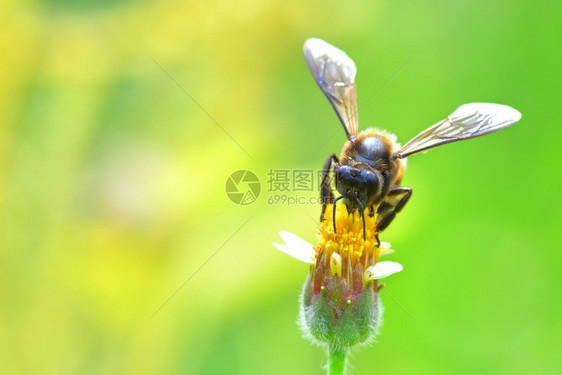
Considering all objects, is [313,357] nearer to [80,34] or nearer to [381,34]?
[80,34]

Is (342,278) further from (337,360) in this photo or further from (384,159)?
(384,159)

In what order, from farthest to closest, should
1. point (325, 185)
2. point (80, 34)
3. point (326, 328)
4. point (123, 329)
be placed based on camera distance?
point (80, 34)
point (123, 329)
point (325, 185)
point (326, 328)

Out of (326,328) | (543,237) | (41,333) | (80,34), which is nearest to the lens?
(326,328)

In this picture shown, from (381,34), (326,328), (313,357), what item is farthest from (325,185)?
(381,34)

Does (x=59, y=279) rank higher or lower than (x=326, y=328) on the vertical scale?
lower

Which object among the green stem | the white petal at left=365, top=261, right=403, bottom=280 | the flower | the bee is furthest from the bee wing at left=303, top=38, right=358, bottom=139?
the green stem

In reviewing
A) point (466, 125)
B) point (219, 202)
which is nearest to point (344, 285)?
point (466, 125)

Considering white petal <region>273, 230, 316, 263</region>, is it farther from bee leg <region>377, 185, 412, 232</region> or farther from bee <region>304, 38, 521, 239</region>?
bee leg <region>377, 185, 412, 232</region>
